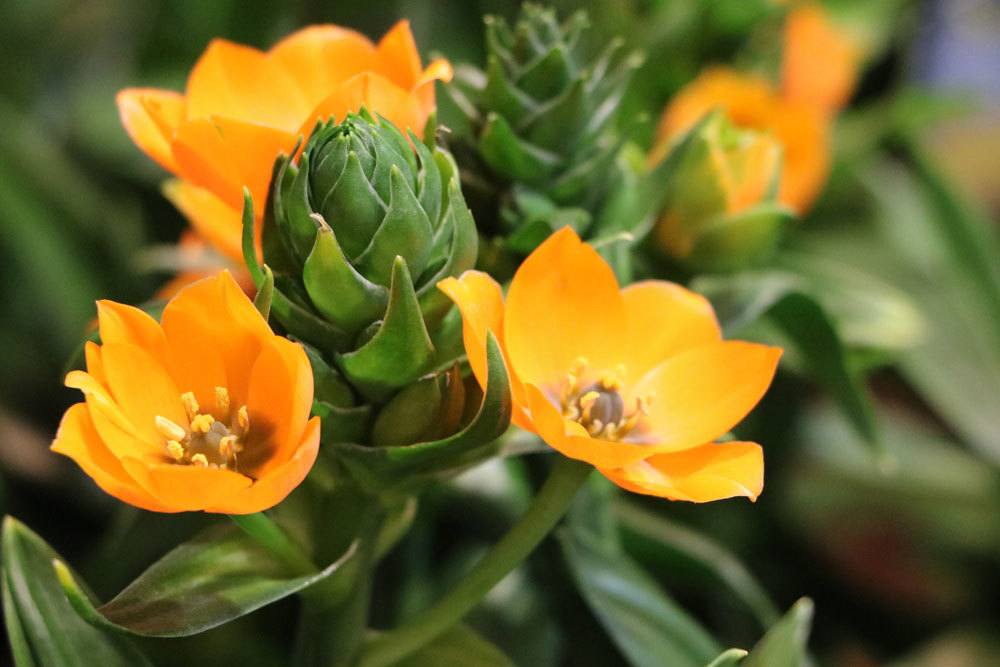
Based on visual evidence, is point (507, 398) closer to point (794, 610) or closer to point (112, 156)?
point (794, 610)

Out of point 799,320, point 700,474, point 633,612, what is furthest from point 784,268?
point 700,474

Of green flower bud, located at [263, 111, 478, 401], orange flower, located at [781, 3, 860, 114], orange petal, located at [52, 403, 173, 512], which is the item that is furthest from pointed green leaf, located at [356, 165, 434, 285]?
orange flower, located at [781, 3, 860, 114]

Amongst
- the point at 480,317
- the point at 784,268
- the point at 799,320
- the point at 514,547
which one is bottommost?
the point at 784,268

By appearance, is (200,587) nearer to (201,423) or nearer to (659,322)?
(201,423)

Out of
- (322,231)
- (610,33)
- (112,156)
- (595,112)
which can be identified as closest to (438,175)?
(322,231)

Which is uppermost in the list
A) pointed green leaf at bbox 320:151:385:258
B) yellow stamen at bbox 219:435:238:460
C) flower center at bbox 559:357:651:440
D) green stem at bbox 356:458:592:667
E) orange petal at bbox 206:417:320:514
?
pointed green leaf at bbox 320:151:385:258

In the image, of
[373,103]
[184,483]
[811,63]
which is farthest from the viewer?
[811,63]

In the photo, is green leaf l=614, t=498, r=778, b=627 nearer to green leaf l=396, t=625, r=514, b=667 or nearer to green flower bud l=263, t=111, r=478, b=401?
green leaf l=396, t=625, r=514, b=667
